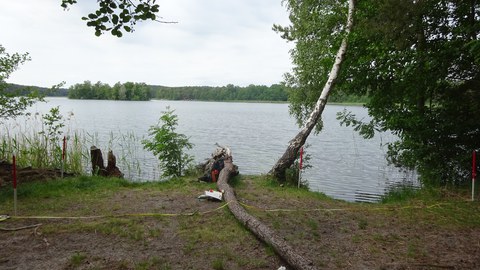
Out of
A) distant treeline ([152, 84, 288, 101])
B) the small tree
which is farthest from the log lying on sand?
distant treeline ([152, 84, 288, 101])

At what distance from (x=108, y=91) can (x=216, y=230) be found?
352ft

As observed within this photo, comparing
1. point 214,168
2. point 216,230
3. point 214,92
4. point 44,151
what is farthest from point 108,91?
point 216,230

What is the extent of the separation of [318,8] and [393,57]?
236 inches

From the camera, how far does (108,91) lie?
4119 inches

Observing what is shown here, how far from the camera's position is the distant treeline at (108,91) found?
339 ft

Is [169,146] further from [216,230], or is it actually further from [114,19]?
[114,19]

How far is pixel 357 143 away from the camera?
81.2ft

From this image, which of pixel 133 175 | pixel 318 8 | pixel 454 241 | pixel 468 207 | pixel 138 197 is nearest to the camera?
pixel 454 241

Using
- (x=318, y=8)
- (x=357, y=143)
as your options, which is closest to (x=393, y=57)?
(x=318, y=8)

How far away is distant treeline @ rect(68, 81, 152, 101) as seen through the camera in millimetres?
103438

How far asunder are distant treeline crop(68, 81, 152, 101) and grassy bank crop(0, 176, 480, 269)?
101 m

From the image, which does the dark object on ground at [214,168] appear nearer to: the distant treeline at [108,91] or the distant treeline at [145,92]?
the distant treeline at [145,92]

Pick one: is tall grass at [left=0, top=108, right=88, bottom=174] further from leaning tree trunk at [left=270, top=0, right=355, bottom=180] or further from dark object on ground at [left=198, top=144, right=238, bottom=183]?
leaning tree trunk at [left=270, top=0, right=355, bottom=180]

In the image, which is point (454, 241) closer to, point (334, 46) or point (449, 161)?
point (449, 161)
